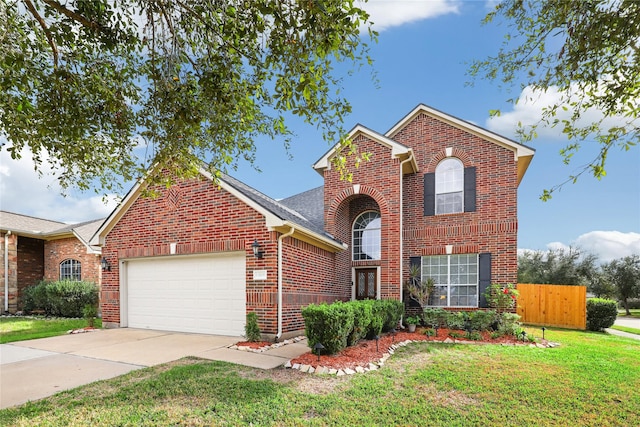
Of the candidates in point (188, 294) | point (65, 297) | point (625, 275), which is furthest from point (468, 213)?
point (625, 275)

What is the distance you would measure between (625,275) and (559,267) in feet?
21.2

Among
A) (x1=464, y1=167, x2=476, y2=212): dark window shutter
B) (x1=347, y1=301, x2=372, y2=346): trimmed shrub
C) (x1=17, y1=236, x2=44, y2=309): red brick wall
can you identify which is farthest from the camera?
(x1=17, y1=236, x2=44, y2=309): red brick wall

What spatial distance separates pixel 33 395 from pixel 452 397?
5.95m

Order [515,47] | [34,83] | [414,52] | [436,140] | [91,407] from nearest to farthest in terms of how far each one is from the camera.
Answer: [91,407]
[515,47]
[34,83]
[414,52]
[436,140]

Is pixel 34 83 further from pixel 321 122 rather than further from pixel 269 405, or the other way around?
pixel 269 405

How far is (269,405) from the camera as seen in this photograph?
4730 mm

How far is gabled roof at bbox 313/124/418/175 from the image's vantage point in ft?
39.3

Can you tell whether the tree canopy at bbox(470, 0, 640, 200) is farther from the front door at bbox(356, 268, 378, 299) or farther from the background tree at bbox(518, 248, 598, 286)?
the background tree at bbox(518, 248, 598, 286)

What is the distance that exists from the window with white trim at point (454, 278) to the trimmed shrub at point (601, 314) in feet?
21.5

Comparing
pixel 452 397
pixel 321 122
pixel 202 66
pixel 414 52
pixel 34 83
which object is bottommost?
pixel 452 397

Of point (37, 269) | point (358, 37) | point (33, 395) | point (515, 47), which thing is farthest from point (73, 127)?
point (37, 269)

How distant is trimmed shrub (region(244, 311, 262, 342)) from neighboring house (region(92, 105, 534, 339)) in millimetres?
197

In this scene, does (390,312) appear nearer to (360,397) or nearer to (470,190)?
(360,397)

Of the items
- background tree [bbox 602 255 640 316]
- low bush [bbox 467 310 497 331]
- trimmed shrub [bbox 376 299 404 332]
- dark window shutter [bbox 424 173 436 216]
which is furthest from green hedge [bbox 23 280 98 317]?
background tree [bbox 602 255 640 316]
